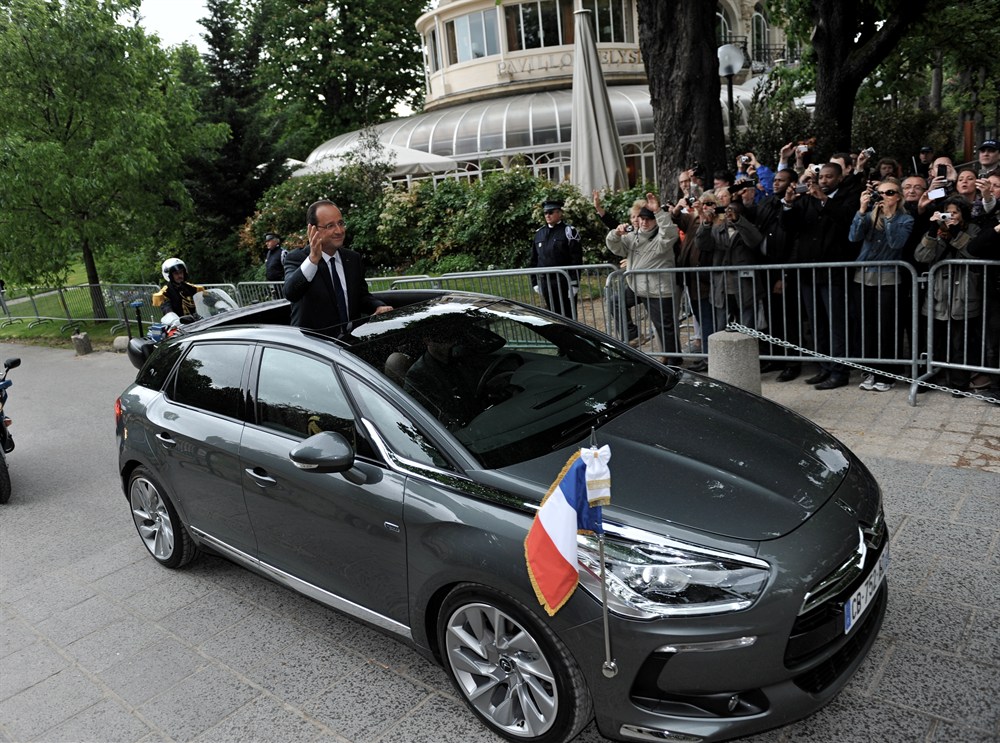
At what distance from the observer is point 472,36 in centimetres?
2934

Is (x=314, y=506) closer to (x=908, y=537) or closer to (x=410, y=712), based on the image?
(x=410, y=712)

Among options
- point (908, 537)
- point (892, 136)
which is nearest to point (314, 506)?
point (908, 537)

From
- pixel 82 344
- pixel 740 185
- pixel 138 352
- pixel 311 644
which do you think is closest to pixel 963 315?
pixel 740 185

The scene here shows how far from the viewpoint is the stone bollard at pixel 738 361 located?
639 cm

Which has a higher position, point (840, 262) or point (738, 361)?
point (840, 262)

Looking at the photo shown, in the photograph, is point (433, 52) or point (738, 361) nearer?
point (738, 361)

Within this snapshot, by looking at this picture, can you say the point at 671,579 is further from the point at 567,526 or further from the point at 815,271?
the point at 815,271

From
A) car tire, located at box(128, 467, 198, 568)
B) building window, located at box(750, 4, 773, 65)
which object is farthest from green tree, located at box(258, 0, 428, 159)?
car tire, located at box(128, 467, 198, 568)

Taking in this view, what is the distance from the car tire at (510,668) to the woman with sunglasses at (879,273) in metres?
5.05

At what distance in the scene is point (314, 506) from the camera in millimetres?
3725

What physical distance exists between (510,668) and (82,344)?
14.6 meters

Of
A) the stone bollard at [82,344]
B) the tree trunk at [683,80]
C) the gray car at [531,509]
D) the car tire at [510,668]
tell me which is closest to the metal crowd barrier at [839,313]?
the tree trunk at [683,80]

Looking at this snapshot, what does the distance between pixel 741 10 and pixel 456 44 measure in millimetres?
14124

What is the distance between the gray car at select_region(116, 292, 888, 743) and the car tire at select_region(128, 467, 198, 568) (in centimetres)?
23
